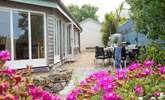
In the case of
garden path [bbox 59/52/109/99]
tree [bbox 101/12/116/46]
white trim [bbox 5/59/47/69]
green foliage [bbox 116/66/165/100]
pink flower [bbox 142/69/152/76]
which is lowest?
garden path [bbox 59/52/109/99]

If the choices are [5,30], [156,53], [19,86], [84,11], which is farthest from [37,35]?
[84,11]

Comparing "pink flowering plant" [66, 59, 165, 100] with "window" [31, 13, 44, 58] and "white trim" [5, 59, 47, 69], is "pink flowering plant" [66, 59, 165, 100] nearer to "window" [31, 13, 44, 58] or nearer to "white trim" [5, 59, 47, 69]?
"white trim" [5, 59, 47, 69]

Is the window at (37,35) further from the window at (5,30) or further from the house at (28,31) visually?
the window at (5,30)

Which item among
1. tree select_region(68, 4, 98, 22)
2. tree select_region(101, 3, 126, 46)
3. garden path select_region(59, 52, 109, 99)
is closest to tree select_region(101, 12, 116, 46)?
tree select_region(101, 3, 126, 46)

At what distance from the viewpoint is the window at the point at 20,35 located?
12.3m

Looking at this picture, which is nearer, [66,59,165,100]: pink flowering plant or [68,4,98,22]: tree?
[66,59,165,100]: pink flowering plant

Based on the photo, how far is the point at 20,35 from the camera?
12461mm

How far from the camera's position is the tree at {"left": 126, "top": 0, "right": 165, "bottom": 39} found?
991cm

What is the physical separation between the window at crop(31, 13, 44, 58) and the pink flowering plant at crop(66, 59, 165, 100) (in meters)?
8.20

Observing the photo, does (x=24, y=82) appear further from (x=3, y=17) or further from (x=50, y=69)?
(x=50, y=69)

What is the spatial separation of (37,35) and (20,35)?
3.33ft

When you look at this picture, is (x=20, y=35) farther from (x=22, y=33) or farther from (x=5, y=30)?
(x=5, y=30)

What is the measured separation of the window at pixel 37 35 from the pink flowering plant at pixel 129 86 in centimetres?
820

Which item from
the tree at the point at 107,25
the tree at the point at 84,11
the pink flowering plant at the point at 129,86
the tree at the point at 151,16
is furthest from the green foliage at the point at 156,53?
the tree at the point at 84,11
